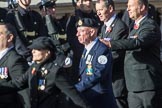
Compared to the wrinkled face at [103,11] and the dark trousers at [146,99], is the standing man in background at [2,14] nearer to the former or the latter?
the wrinkled face at [103,11]

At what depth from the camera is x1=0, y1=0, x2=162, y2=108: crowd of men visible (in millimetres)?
5480

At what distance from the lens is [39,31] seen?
331 inches

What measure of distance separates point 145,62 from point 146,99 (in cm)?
45

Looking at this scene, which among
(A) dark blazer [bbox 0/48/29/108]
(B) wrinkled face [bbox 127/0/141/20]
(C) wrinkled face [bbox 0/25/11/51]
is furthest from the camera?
(B) wrinkled face [bbox 127/0/141/20]

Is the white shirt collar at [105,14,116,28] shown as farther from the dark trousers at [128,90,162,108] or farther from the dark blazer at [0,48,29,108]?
the dark blazer at [0,48,29,108]

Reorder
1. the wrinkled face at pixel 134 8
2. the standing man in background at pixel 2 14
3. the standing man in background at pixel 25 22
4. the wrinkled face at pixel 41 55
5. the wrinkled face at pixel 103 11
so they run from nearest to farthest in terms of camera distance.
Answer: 1. the wrinkled face at pixel 41 55
2. the wrinkled face at pixel 134 8
3. the wrinkled face at pixel 103 11
4. the standing man in background at pixel 25 22
5. the standing man in background at pixel 2 14

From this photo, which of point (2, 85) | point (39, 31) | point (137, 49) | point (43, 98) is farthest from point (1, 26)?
point (39, 31)

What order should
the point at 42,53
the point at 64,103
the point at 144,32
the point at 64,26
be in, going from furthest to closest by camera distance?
the point at 64,26 → the point at 144,32 → the point at 64,103 → the point at 42,53

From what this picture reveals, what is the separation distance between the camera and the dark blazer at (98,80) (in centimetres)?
588

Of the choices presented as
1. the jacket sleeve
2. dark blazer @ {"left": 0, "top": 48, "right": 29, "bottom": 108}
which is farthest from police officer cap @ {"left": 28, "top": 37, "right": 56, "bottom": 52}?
dark blazer @ {"left": 0, "top": 48, "right": 29, "bottom": 108}

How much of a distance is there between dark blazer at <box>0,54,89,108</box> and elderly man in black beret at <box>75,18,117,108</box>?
1.50 feet

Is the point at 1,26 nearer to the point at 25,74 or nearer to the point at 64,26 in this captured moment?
the point at 25,74

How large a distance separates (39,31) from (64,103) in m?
2.76

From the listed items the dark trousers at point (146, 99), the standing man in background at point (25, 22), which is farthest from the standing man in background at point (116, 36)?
the standing man in background at point (25, 22)
